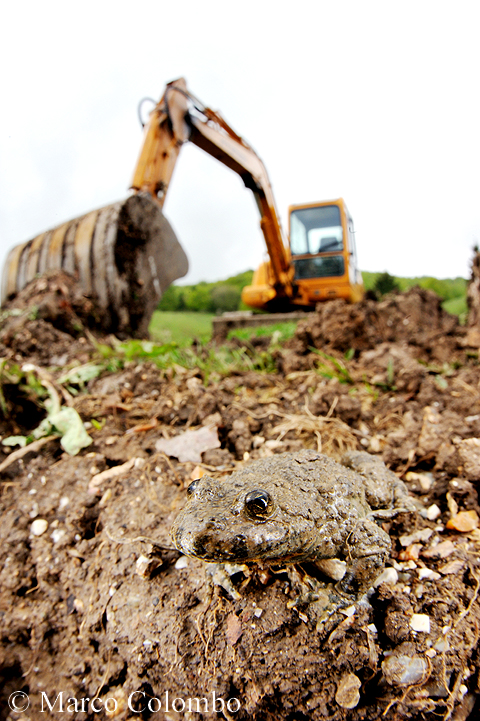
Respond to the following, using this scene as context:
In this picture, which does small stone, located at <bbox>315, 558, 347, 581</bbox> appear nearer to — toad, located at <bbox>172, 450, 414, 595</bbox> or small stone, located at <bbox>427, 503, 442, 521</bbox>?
toad, located at <bbox>172, 450, 414, 595</bbox>

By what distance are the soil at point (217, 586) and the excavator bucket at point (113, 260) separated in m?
2.62

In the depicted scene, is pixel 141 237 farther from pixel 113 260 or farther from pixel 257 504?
pixel 257 504

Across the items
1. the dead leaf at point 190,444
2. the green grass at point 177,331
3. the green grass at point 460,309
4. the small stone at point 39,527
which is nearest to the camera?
the small stone at point 39,527

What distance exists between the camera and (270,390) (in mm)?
2588

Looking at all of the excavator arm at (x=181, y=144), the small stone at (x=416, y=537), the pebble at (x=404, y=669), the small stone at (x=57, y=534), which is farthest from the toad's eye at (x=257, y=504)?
the excavator arm at (x=181, y=144)

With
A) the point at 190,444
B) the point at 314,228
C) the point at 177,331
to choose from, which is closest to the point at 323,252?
the point at 314,228

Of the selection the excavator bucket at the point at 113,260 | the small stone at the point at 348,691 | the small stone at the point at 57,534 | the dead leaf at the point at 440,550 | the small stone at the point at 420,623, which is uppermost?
the excavator bucket at the point at 113,260

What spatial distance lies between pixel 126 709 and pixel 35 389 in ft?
5.89

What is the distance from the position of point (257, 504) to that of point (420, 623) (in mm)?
658

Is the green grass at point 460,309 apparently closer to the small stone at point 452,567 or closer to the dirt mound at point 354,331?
the dirt mound at point 354,331

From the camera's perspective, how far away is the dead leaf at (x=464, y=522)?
143cm

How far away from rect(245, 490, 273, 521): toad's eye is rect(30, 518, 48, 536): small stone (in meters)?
1.12

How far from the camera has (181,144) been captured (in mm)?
6020

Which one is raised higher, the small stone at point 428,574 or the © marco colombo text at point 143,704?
the small stone at point 428,574
